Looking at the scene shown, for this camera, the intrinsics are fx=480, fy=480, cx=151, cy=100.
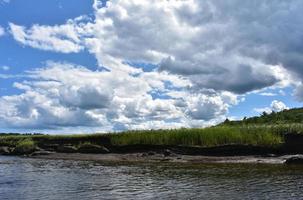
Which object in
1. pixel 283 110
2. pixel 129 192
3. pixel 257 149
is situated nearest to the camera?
pixel 129 192

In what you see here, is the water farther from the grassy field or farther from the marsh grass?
the marsh grass

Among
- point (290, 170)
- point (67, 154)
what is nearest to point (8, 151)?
point (67, 154)

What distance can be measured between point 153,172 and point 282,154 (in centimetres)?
1681

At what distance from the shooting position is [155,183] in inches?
1018

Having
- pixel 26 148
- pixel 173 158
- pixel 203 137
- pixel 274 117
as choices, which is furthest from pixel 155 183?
pixel 274 117

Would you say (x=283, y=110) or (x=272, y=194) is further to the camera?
(x=283, y=110)

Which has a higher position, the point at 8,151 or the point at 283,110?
the point at 283,110

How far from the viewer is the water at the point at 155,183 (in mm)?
21719

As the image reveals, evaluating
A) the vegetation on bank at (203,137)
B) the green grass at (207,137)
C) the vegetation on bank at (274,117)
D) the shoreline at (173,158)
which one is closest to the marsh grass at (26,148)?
the vegetation on bank at (203,137)

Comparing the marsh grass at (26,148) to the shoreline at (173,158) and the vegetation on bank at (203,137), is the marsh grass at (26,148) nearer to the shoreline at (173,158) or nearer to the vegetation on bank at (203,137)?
the vegetation on bank at (203,137)

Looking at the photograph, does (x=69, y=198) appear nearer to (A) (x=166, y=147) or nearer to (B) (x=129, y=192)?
(B) (x=129, y=192)

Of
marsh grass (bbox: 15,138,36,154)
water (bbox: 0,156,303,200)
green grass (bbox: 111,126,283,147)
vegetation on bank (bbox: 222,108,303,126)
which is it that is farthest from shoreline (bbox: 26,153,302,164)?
vegetation on bank (bbox: 222,108,303,126)

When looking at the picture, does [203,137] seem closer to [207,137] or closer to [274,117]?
[207,137]

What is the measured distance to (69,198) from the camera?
2102 cm
